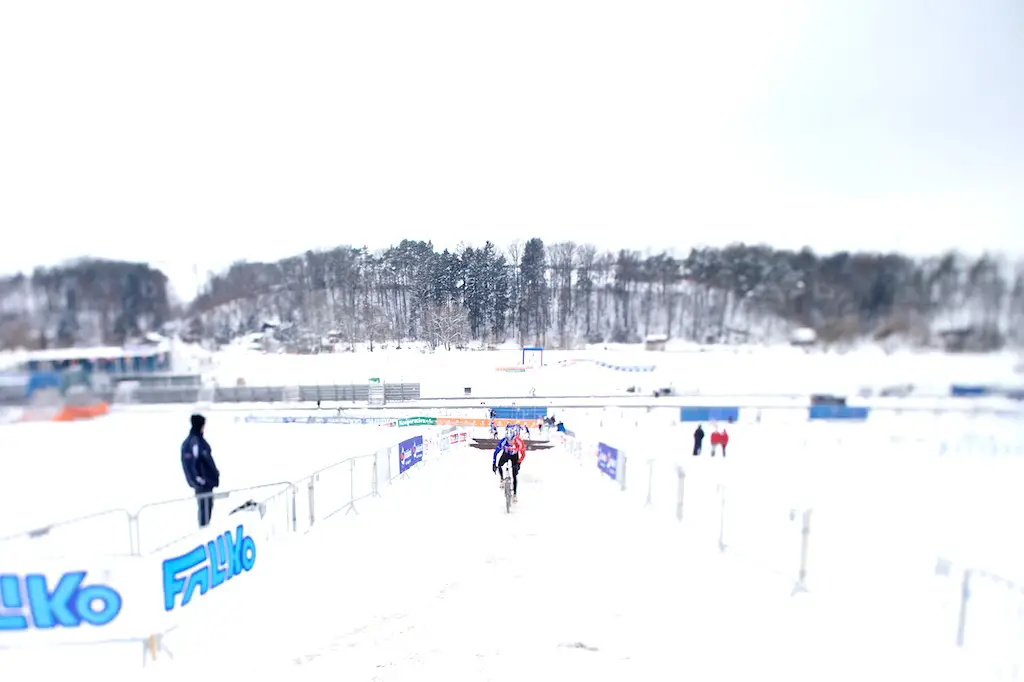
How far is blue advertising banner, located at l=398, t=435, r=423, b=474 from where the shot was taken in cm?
1024

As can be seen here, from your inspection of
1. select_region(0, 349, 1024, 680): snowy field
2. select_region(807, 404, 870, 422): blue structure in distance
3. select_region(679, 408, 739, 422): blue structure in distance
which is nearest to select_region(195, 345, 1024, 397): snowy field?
select_region(0, 349, 1024, 680): snowy field

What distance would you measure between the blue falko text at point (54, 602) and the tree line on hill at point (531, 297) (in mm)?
6045

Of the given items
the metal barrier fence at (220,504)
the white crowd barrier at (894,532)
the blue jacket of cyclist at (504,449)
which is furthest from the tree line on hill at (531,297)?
the metal barrier fence at (220,504)

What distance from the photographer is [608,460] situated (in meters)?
10.6

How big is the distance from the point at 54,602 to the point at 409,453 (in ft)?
25.6

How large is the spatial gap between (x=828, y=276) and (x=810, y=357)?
106 cm

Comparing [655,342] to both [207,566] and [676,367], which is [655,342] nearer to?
[676,367]

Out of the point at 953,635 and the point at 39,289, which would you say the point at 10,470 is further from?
the point at 953,635

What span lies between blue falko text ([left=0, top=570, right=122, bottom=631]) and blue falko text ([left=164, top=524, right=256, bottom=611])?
1.14 feet

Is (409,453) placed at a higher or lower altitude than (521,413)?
higher

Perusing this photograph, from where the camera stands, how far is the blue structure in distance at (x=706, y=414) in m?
25.8

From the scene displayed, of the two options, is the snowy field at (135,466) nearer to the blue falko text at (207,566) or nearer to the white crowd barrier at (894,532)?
the blue falko text at (207,566)

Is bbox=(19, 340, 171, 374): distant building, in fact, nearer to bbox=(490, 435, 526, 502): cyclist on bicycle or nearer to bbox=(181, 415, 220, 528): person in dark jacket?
bbox=(181, 415, 220, 528): person in dark jacket

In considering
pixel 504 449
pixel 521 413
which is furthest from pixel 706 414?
pixel 504 449
